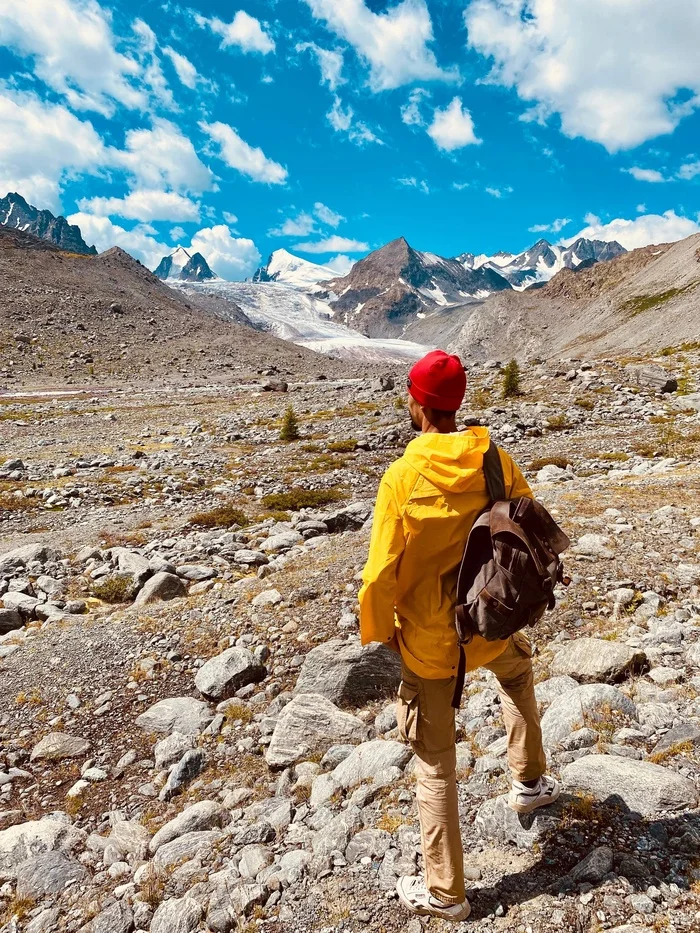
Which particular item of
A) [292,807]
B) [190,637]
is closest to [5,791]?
[190,637]

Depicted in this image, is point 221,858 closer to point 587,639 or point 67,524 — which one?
point 587,639

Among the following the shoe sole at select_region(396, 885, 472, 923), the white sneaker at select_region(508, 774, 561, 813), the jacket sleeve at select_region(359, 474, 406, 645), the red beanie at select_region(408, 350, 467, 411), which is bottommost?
the shoe sole at select_region(396, 885, 472, 923)

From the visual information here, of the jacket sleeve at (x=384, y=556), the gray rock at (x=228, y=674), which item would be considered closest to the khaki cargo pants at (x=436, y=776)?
the jacket sleeve at (x=384, y=556)

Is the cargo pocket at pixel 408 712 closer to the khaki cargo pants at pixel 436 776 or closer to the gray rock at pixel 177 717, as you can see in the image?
the khaki cargo pants at pixel 436 776

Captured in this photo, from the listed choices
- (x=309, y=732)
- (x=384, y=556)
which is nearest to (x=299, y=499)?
(x=309, y=732)

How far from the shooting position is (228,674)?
7.34 m

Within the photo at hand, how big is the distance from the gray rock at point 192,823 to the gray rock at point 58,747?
82.6 inches

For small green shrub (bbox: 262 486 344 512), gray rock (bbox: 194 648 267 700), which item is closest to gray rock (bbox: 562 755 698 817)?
gray rock (bbox: 194 648 267 700)

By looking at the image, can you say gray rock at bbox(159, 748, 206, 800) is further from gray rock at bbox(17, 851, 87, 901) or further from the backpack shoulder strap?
the backpack shoulder strap

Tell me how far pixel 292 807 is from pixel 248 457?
69.2 ft

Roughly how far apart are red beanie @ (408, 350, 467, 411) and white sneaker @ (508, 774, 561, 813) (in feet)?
9.71

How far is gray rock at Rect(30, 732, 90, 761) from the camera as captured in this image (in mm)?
6469

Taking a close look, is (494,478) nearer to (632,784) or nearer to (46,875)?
(632,784)

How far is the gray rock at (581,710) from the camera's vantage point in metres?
5.00
